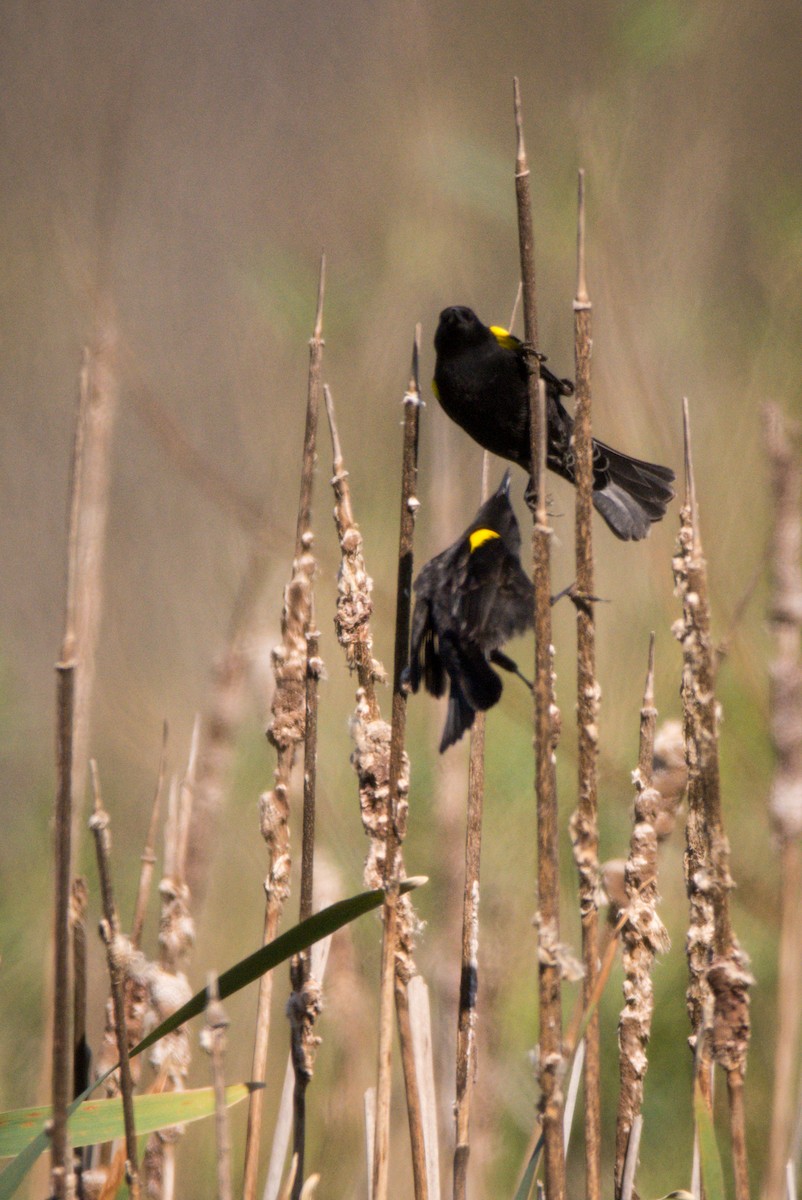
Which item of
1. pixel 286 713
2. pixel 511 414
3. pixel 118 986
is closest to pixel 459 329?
pixel 511 414

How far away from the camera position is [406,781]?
43.8 inches

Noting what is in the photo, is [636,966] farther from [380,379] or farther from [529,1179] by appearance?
[380,379]

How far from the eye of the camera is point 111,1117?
1038 millimetres

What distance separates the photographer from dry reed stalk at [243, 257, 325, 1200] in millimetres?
1164

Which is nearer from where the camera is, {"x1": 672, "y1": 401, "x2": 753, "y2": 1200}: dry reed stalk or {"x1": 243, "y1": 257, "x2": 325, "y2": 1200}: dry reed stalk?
{"x1": 672, "y1": 401, "x2": 753, "y2": 1200}: dry reed stalk

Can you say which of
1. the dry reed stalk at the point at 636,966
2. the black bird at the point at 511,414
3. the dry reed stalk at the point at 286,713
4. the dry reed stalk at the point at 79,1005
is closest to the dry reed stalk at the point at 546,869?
the dry reed stalk at the point at 636,966

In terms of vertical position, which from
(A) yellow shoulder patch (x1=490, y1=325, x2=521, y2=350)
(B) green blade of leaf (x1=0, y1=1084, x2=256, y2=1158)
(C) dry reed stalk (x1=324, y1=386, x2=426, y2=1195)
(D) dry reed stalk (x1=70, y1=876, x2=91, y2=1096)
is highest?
(A) yellow shoulder patch (x1=490, y1=325, x2=521, y2=350)

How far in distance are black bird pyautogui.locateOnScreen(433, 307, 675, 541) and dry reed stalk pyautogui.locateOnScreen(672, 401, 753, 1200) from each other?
81 cm

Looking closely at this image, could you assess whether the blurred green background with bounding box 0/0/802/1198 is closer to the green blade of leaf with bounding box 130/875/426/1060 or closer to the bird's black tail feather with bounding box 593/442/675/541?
the bird's black tail feather with bounding box 593/442/675/541

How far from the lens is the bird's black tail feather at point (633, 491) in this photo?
1.85 m

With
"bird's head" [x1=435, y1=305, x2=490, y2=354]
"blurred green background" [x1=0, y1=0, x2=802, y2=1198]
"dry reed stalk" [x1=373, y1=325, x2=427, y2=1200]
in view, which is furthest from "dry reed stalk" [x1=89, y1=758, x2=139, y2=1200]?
"bird's head" [x1=435, y1=305, x2=490, y2=354]

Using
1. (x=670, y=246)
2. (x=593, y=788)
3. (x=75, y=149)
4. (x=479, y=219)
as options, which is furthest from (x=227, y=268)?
(x=593, y=788)

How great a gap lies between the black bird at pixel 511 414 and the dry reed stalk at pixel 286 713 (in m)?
0.71

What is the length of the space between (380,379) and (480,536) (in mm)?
1766
